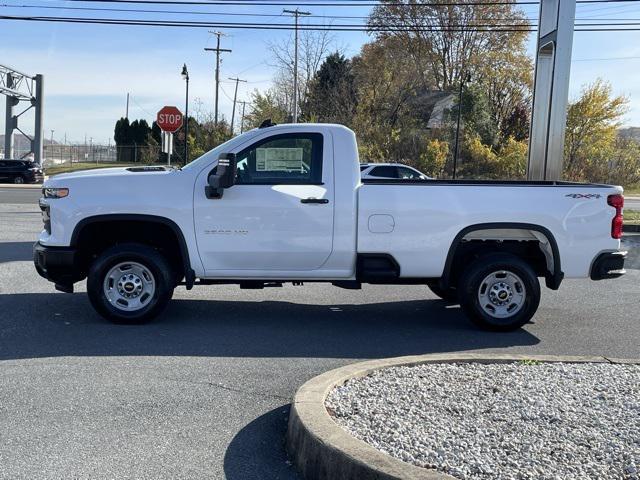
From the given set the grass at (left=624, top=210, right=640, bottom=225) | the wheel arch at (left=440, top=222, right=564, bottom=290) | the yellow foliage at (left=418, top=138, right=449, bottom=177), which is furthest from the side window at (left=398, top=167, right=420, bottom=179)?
the yellow foliage at (left=418, top=138, right=449, bottom=177)

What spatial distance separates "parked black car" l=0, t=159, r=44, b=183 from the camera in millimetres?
40250

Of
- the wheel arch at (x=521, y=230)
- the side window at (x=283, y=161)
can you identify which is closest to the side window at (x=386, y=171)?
the wheel arch at (x=521, y=230)

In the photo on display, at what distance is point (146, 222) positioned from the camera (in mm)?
7516

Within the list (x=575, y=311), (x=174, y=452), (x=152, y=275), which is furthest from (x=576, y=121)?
(x=174, y=452)

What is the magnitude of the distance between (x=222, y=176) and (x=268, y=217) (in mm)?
641

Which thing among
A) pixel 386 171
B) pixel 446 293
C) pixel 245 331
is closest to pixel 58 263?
pixel 245 331

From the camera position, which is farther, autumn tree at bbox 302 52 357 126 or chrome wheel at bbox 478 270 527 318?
autumn tree at bbox 302 52 357 126

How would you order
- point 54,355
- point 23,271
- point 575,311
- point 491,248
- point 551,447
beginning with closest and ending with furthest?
point 551,447 < point 54,355 < point 491,248 < point 575,311 < point 23,271

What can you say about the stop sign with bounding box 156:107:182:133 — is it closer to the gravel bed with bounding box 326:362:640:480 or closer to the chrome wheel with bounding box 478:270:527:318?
the chrome wheel with bounding box 478:270:527:318

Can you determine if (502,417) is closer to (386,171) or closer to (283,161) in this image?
(283,161)

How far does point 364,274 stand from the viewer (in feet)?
24.7

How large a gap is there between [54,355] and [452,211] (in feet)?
13.6

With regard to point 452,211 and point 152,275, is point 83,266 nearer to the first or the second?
point 152,275

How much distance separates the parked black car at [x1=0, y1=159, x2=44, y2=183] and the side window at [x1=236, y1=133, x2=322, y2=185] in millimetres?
36515
